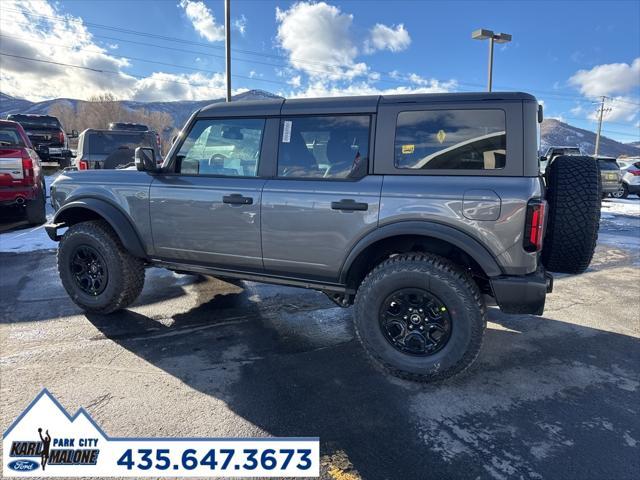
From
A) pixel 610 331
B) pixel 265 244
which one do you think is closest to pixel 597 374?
pixel 610 331

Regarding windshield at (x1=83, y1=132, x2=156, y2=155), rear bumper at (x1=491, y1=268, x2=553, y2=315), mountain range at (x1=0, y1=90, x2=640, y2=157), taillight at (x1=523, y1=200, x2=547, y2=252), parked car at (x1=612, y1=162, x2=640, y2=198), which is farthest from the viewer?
mountain range at (x1=0, y1=90, x2=640, y2=157)

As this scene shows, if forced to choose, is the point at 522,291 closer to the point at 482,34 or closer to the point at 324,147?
the point at 324,147

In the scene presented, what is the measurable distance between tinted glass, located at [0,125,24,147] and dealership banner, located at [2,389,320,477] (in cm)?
718

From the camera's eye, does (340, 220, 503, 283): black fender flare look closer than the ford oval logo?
No

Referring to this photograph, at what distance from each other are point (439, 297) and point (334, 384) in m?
0.96

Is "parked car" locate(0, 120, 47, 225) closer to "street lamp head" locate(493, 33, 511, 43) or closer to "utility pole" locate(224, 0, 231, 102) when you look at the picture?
"utility pole" locate(224, 0, 231, 102)

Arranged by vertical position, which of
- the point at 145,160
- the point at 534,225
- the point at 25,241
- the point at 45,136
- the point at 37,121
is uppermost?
the point at 37,121

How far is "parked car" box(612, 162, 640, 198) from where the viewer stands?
15.8 meters

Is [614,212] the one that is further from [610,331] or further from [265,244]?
[265,244]

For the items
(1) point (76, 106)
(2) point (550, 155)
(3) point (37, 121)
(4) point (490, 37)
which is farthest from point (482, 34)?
(1) point (76, 106)

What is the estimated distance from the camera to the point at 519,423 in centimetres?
242

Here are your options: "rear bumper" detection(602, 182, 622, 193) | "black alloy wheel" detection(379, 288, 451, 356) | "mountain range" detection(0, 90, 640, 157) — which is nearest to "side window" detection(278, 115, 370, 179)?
"black alloy wheel" detection(379, 288, 451, 356)

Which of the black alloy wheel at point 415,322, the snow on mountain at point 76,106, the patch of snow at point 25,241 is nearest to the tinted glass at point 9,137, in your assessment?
the patch of snow at point 25,241

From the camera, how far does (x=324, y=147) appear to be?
315cm
